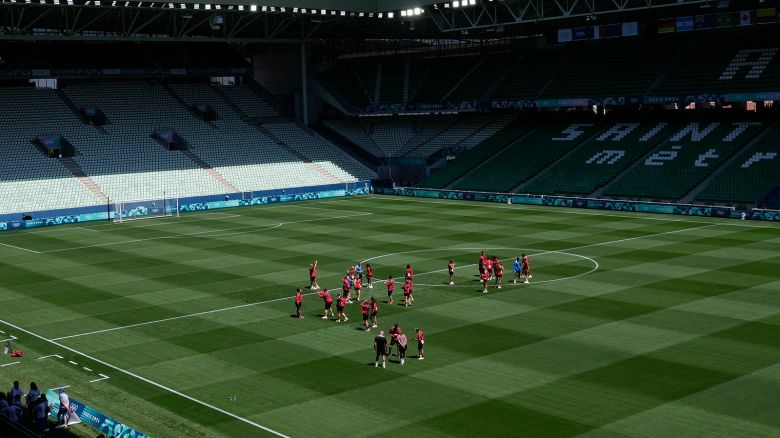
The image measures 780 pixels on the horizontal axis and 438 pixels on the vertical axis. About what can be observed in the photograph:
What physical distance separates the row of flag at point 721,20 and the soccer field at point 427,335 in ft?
77.4

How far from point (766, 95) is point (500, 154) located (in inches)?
936

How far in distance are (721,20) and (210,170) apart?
44.5m

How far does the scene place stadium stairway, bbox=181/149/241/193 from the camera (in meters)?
75.4

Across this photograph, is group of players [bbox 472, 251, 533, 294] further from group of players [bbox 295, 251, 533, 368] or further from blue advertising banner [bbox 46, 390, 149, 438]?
blue advertising banner [bbox 46, 390, 149, 438]

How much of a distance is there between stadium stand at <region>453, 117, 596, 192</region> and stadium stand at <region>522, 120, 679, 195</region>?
4.30ft

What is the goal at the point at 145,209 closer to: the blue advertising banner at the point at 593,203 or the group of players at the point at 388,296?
the blue advertising banner at the point at 593,203

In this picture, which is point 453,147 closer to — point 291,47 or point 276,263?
point 291,47

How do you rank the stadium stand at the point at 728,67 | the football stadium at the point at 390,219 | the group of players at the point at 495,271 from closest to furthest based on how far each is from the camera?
1. the football stadium at the point at 390,219
2. the group of players at the point at 495,271
3. the stadium stand at the point at 728,67

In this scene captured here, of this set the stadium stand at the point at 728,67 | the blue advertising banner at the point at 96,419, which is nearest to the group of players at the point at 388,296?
the blue advertising banner at the point at 96,419

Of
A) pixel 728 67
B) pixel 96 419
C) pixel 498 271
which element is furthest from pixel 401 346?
pixel 728 67

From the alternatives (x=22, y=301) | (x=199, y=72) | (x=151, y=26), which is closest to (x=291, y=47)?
(x=199, y=72)

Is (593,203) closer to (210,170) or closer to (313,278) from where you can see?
(210,170)

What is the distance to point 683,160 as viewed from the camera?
67625 millimetres

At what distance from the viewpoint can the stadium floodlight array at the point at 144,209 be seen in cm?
6419
